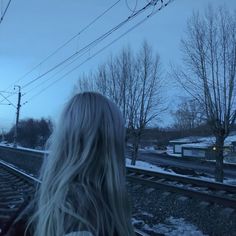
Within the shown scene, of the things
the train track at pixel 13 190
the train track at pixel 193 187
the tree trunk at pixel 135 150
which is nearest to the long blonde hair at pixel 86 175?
the train track at pixel 13 190

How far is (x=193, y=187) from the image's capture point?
14695mm

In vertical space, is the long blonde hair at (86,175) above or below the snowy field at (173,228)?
above

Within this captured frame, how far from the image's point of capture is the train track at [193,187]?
10973mm

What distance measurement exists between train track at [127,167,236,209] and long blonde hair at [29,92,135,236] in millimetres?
8744

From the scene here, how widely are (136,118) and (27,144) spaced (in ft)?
164

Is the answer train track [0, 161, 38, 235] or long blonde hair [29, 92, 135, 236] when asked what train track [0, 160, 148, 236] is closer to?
train track [0, 161, 38, 235]

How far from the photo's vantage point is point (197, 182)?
1494cm

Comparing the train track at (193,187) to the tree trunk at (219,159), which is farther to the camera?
the tree trunk at (219,159)

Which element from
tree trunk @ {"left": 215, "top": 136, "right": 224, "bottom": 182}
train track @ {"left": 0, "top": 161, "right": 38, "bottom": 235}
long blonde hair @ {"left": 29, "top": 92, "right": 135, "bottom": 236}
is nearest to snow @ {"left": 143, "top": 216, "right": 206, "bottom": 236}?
train track @ {"left": 0, "top": 161, "right": 38, "bottom": 235}

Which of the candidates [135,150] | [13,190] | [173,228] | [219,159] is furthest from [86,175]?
[135,150]

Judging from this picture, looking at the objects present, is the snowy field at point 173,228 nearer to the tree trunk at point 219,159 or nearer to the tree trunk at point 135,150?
the tree trunk at point 219,159

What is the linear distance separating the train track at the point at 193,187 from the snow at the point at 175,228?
914 millimetres

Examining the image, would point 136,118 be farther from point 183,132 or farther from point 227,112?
point 183,132

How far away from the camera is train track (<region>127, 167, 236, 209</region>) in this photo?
11.0 metres
